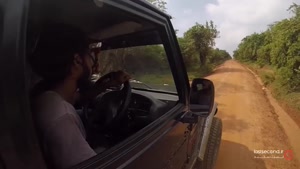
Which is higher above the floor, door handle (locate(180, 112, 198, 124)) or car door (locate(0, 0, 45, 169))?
car door (locate(0, 0, 45, 169))

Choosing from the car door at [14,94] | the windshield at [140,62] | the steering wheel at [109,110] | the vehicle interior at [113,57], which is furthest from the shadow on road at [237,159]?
the car door at [14,94]

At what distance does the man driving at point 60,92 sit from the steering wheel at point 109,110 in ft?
1.04

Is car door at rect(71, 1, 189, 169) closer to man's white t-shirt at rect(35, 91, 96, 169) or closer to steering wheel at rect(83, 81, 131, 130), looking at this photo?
man's white t-shirt at rect(35, 91, 96, 169)

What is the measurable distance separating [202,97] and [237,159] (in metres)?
2.81

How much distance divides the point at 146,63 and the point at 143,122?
38 centimetres

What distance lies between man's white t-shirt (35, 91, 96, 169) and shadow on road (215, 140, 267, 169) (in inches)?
144

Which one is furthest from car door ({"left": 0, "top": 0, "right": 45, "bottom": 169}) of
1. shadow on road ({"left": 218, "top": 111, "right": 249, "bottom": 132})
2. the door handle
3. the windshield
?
shadow on road ({"left": 218, "top": 111, "right": 249, "bottom": 132})

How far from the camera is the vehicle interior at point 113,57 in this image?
1431 mm

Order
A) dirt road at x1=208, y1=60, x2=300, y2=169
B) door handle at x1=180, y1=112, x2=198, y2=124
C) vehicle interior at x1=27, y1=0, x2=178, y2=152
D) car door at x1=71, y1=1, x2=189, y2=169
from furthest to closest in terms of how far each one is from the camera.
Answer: dirt road at x1=208, y1=60, x2=300, y2=169, door handle at x1=180, y1=112, x2=198, y2=124, vehicle interior at x1=27, y1=0, x2=178, y2=152, car door at x1=71, y1=1, x2=189, y2=169

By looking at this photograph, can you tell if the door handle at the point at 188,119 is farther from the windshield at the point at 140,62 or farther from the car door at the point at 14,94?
the car door at the point at 14,94

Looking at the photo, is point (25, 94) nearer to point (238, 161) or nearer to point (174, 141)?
point (174, 141)

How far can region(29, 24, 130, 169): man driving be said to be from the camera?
1021mm

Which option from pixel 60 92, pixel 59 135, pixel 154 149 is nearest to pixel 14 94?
pixel 59 135

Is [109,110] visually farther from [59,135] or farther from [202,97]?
[202,97]
